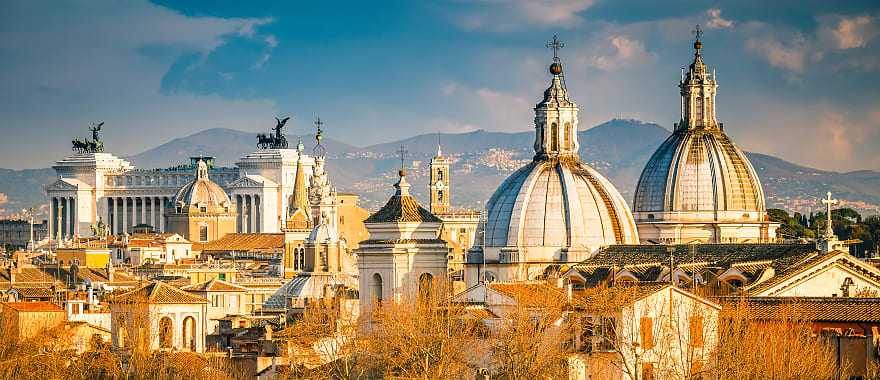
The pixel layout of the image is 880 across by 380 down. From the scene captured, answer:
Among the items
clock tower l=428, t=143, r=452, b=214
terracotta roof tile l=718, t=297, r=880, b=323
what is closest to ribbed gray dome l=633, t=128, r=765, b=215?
terracotta roof tile l=718, t=297, r=880, b=323

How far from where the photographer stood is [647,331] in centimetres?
5772

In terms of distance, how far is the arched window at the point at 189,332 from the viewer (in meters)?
82.3

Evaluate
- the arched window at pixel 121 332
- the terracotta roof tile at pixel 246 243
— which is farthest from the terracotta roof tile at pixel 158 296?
the terracotta roof tile at pixel 246 243

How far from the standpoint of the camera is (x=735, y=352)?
183 feet

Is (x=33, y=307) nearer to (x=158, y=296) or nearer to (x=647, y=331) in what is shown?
(x=158, y=296)

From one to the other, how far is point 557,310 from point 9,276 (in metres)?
59.6

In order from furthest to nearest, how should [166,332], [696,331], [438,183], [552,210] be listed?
[438,183] < [166,332] < [552,210] < [696,331]

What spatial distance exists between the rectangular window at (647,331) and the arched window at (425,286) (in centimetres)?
1170

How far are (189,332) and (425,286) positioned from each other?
45.0ft

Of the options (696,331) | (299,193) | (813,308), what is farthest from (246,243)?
(696,331)

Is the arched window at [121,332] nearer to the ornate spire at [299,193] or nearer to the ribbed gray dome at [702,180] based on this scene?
the ribbed gray dome at [702,180]

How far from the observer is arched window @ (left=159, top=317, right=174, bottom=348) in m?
79.9

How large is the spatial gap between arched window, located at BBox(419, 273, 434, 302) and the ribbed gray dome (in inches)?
863

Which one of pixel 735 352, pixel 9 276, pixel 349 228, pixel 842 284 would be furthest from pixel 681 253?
pixel 349 228
